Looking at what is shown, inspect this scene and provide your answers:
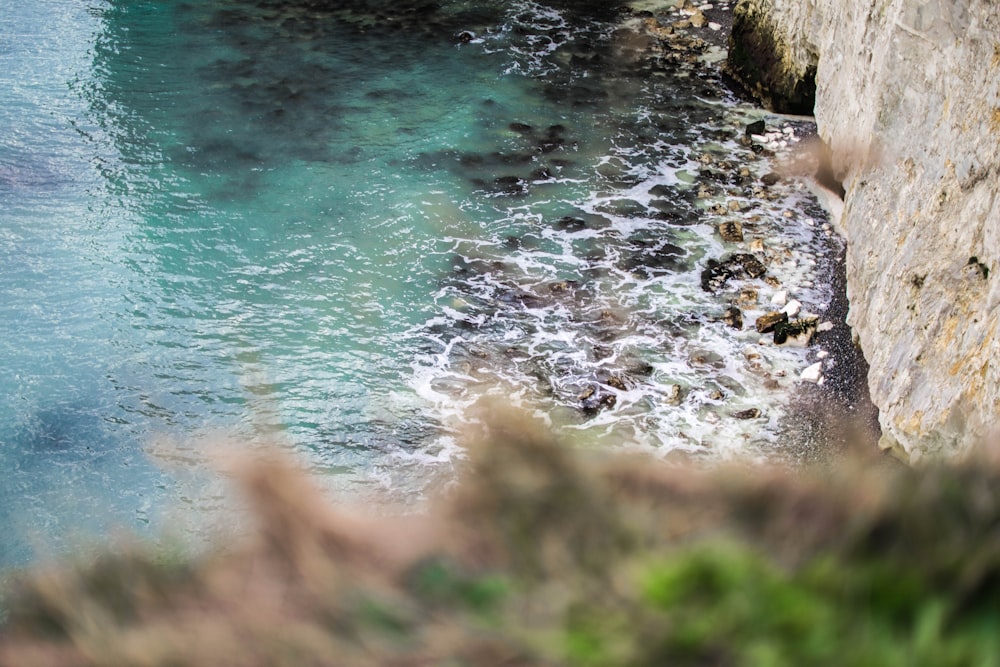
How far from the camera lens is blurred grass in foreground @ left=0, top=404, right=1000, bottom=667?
77.0 inches

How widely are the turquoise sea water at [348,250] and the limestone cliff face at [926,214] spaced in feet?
3.16

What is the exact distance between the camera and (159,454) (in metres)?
7.59

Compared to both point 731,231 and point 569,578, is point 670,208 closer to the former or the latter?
point 731,231

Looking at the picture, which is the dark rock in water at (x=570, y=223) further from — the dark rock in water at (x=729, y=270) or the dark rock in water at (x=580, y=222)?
the dark rock in water at (x=729, y=270)

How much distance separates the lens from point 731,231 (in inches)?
396

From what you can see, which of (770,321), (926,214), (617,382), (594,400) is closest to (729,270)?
(770,321)

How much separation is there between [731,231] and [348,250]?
399 cm

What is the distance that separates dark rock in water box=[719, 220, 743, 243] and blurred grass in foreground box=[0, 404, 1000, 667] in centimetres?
773

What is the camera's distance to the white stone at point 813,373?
8.07m

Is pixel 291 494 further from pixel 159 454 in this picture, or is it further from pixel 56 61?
pixel 56 61

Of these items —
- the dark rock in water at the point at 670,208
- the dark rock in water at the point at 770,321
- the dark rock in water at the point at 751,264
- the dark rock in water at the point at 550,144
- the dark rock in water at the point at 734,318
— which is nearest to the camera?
the dark rock in water at the point at 770,321

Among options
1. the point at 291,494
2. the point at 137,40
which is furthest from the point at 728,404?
the point at 137,40

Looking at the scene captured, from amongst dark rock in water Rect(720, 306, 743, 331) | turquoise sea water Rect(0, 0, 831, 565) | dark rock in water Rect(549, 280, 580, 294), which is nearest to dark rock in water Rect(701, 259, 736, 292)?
turquoise sea water Rect(0, 0, 831, 565)

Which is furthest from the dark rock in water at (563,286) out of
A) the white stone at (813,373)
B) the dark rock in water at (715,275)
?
the white stone at (813,373)
